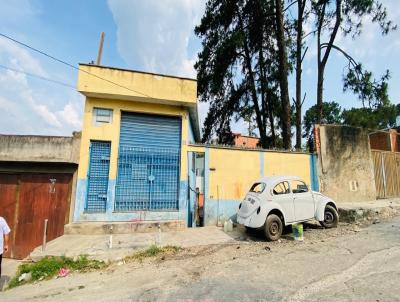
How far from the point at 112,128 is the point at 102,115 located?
629 mm

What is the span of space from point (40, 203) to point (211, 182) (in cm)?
623

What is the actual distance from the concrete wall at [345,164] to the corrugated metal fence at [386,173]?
1.66ft

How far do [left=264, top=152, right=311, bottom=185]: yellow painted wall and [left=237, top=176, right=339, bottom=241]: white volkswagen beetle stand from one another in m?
2.16

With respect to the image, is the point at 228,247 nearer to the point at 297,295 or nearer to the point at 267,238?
the point at 267,238

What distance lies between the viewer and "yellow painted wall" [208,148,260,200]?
375 inches

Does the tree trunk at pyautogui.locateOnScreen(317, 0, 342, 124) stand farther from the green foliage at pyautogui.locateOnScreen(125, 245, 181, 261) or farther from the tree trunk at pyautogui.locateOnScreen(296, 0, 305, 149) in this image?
the green foliage at pyautogui.locateOnScreen(125, 245, 181, 261)

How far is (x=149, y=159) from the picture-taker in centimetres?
927

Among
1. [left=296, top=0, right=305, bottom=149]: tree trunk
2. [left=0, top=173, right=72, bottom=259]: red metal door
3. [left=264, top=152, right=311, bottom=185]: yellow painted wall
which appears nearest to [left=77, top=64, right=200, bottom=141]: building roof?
[left=0, top=173, right=72, bottom=259]: red metal door

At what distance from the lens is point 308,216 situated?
25.6 ft

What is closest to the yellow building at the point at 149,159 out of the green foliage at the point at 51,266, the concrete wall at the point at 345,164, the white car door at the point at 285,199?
the white car door at the point at 285,199

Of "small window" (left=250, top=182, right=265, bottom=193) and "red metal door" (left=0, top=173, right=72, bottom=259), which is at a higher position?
"small window" (left=250, top=182, right=265, bottom=193)

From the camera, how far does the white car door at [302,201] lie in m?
7.65

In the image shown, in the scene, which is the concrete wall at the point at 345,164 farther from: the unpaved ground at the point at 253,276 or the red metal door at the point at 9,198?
the red metal door at the point at 9,198

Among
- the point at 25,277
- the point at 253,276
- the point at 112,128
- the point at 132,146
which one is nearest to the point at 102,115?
the point at 112,128
